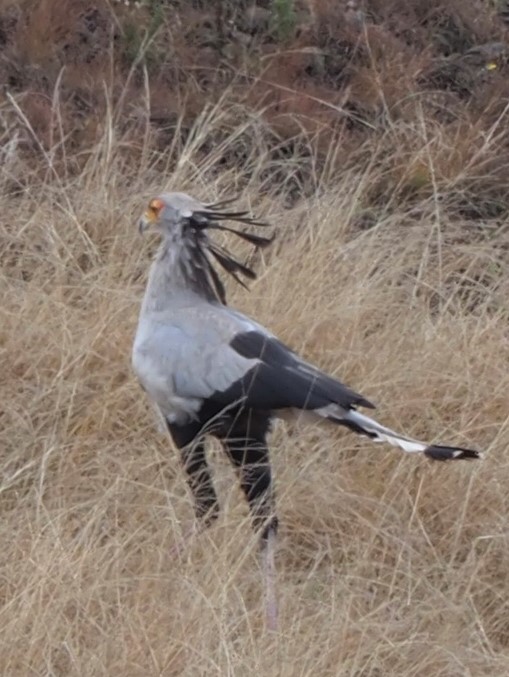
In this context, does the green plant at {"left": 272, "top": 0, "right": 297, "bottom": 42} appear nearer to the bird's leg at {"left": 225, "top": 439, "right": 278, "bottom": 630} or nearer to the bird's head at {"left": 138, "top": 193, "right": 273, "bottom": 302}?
the bird's head at {"left": 138, "top": 193, "right": 273, "bottom": 302}

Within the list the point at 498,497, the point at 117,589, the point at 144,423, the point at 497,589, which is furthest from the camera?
the point at 144,423

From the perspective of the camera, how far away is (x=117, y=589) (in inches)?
132

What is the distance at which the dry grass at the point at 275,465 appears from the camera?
3277 millimetres

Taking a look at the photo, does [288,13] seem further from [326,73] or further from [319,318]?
A: [319,318]

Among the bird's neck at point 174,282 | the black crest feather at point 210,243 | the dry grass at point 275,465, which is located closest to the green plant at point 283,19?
the dry grass at point 275,465

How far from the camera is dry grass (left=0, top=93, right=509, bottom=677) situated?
3.28 meters

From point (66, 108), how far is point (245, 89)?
809 millimetres

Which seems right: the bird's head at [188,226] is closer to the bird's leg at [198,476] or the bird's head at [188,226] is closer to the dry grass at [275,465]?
the bird's leg at [198,476]

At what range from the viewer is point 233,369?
359 cm

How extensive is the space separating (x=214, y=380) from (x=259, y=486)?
11.3 inches

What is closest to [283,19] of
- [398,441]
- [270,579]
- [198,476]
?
[198,476]

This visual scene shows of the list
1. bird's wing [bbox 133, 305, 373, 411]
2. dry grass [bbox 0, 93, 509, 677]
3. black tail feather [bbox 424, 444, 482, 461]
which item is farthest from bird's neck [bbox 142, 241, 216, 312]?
black tail feather [bbox 424, 444, 482, 461]

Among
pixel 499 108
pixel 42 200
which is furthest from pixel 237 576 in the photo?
pixel 499 108

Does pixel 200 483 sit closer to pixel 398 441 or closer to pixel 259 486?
pixel 259 486
